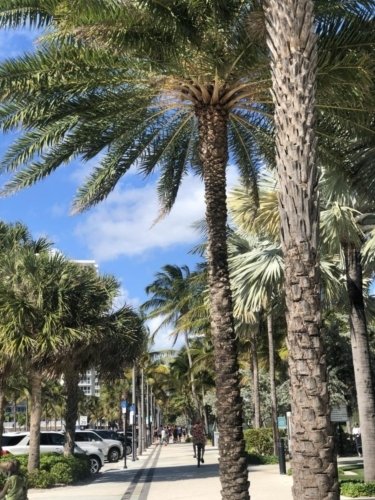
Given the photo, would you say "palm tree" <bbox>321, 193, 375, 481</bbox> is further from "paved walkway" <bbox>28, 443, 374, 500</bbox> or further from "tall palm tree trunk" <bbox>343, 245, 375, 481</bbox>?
"paved walkway" <bbox>28, 443, 374, 500</bbox>

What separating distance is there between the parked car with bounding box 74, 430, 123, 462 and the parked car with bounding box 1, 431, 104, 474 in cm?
209

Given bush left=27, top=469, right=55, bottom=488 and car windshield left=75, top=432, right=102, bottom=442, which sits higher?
car windshield left=75, top=432, right=102, bottom=442

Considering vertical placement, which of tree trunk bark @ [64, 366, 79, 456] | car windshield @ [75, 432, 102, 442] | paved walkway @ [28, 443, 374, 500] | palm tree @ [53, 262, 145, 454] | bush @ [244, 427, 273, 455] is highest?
palm tree @ [53, 262, 145, 454]

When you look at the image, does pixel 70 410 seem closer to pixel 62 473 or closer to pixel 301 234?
pixel 62 473

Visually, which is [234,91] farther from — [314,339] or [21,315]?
[21,315]

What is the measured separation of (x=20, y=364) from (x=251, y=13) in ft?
40.0

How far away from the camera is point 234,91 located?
10.2m

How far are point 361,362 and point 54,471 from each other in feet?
32.0

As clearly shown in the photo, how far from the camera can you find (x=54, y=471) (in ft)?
59.5

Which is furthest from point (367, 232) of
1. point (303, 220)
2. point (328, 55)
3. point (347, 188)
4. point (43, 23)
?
point (303, 220)

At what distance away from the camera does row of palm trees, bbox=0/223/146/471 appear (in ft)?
55.4

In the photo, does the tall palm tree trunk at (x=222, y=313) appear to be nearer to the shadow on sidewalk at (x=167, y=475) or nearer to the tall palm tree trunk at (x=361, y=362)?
the tall palm tree trunk at (x=361, y=362)

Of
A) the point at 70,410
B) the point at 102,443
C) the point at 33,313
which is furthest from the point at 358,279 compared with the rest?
the point at 102,443

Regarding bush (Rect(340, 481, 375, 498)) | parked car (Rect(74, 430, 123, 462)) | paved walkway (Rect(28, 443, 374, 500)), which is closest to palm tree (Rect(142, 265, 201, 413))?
parked car (Rect(74, 430, 123, 462))
